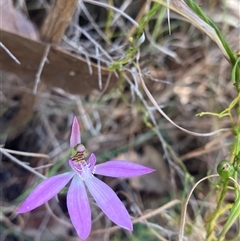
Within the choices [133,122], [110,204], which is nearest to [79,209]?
[110,204]

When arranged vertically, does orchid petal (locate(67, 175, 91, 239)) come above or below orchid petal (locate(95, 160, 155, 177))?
below

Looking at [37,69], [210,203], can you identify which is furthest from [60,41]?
[210,203]

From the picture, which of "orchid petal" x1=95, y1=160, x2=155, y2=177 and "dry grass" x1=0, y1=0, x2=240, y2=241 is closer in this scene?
"orchid petal" x1=95, y1=160, x2=155, y2=177

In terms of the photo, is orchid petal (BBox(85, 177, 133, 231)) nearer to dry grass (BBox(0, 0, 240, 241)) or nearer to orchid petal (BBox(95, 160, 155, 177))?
orchid petal (BBox(95, 160, 155, 177))

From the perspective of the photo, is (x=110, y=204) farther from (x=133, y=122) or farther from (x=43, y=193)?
(x=133, y=122)

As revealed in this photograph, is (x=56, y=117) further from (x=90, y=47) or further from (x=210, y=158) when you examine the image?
(x=210, y=158)

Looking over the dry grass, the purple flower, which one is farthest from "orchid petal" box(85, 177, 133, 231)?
the dry grass

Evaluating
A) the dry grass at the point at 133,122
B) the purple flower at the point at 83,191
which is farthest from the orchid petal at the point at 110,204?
the dry grass at the point at 133,122
